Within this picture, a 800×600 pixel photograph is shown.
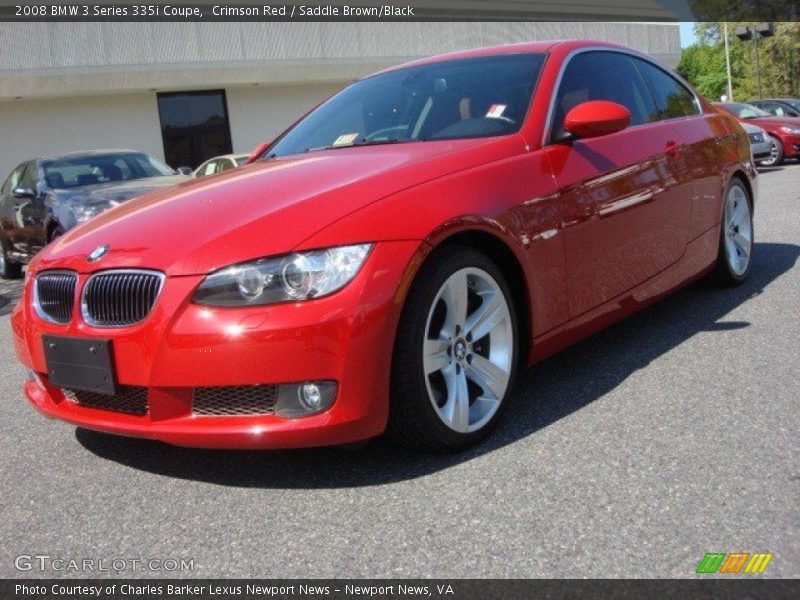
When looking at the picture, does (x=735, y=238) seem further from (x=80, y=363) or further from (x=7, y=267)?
(x=7, y=267)

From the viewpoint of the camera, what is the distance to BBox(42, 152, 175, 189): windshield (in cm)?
966

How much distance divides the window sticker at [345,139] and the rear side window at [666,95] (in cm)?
162

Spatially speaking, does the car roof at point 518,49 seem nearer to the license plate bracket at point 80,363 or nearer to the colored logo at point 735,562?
the license plate bracket at point 80,363

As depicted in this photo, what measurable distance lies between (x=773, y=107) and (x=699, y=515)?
19991mm

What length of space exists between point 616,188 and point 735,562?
2.09 m

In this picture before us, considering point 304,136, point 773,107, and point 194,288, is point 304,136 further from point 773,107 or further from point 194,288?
point 773,107

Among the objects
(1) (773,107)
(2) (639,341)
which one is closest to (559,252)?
(2) (639,341)

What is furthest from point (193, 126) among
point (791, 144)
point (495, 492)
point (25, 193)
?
point (495, 492)

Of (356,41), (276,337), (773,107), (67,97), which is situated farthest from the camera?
(356,41)

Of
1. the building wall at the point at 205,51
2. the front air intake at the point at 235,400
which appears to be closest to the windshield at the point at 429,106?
the front air intake at the point at 235,400

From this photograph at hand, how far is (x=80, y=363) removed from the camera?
309cm

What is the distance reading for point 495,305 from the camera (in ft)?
11.0

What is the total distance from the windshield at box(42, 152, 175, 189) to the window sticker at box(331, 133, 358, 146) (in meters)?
6.15

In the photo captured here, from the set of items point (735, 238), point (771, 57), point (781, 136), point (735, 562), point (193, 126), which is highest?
point (771, 57)
